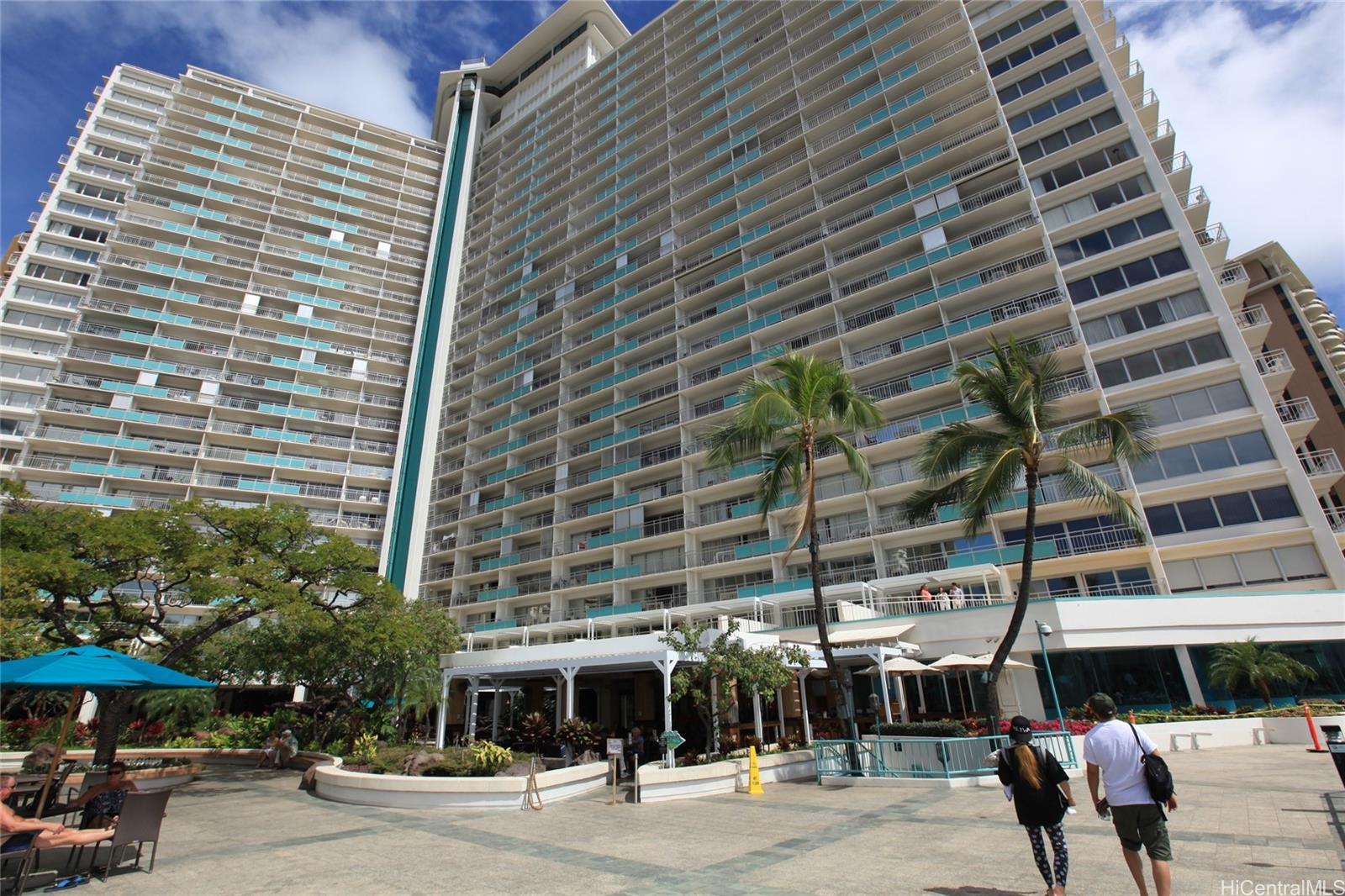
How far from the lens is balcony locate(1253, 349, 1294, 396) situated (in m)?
28.1

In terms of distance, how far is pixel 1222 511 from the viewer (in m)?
26.4

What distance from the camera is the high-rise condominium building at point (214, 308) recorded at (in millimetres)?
47750

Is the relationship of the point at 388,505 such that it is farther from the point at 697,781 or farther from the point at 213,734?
the point at 697,781

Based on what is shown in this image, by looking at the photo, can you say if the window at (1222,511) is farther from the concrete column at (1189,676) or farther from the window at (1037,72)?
the window at (1037,72)

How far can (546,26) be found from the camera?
67562mm

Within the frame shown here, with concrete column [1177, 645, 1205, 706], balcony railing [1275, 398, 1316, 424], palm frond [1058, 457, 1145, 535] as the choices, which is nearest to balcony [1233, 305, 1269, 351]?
balcony railing [1275, 398, 1316, 424]

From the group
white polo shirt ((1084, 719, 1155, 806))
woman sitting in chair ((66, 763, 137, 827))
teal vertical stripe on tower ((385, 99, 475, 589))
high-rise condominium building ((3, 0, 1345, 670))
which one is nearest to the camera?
white polo shirt ((1084, 719, 1155, 806))

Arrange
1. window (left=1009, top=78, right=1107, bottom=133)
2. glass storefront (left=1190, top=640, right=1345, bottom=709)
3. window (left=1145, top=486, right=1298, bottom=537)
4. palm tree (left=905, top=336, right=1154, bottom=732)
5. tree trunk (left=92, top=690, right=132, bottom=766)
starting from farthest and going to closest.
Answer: window (left=1009, top=78, right=1107, bottom=133) → window (left=1145, top=486, right=1298, bottom=537) → glass storefront (left=1190, top=640, right=1345, bottom=709) → palm tree (left=905, top=336, right=1154, bottom=732) → tree trunk (left=92, top=690, right=132, bottom=766)

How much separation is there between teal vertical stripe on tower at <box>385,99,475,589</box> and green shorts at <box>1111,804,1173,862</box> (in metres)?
48.7

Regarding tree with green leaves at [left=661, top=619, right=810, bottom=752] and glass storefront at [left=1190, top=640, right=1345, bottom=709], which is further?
glass storefront at [left=1190, top=640, right=1345, bottom=709]

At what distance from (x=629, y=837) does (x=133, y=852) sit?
7.12 m

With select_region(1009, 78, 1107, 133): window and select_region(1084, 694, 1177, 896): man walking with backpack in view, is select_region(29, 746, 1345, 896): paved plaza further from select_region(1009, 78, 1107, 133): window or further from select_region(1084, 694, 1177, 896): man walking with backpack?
select_region(1009, 78, 1107, 133): window

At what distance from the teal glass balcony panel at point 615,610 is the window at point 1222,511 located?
87.2ft

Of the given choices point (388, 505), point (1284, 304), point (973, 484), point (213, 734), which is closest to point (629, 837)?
point (973, 484)
